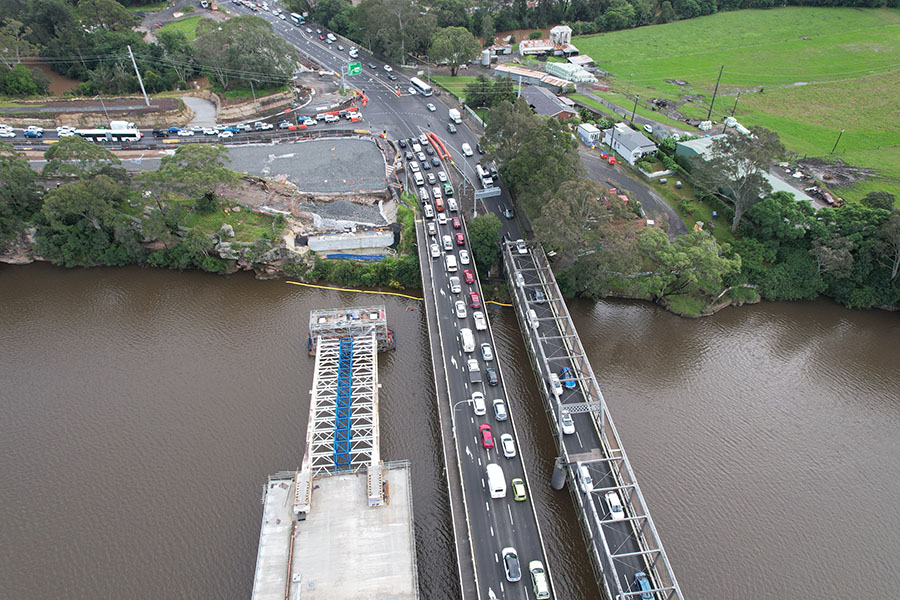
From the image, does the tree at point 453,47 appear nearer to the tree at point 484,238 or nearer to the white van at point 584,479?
the tree at point 484,238

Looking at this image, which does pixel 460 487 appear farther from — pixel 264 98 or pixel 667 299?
pixel 264 98

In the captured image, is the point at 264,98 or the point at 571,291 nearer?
the point at 571,291

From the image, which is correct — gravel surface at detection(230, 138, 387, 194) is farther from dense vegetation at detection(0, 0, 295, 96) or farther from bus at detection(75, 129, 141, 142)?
dense vegetation at detection(0, 0, 295, 96)

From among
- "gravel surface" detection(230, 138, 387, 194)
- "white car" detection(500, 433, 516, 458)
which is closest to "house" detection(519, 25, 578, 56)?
"gravel surface" detection(230, 138, 387, 194)

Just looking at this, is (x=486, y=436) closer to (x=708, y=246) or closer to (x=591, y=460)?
(x=591, y=460)

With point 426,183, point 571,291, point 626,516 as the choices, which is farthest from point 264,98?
point 626,516

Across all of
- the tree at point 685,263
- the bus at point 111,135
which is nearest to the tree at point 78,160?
the bus at point 111,135

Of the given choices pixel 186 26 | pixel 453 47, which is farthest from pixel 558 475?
pixel 186 26
